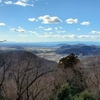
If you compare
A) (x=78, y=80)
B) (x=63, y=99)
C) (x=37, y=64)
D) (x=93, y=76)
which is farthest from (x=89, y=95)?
(x=93, y=76)

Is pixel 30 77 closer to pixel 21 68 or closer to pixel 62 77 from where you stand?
pixel 21 68

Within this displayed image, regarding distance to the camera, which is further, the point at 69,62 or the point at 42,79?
the point at 69,62

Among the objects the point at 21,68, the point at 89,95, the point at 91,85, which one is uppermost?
the point at 21,68

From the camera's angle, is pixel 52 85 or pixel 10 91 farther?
pixel 52 85

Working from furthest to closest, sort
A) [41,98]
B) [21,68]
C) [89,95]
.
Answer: [41,98], [21,68], [89,95]

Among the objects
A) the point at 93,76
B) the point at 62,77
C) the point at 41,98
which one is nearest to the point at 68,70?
the point at 62,77

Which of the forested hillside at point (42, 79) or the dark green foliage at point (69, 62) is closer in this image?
the forested hillside at point (42, 79)

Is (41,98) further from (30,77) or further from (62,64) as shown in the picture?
(62,64)

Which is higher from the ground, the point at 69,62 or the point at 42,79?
the point at 69,62

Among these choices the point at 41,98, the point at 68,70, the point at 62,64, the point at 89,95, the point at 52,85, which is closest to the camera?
the point at 89,95

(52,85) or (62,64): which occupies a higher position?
(62,64)

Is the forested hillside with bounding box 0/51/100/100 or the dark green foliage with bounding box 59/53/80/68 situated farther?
the dark green foliage with bounding box 59/53/80/68
